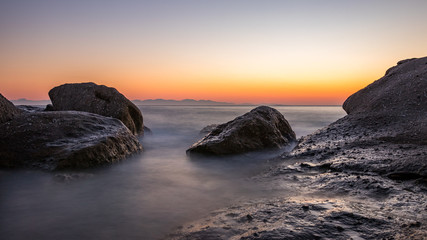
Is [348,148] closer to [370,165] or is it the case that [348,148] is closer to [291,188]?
[370,165]

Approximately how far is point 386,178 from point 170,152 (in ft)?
17.0

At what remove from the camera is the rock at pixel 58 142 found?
4.36m

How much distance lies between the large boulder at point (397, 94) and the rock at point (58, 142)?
611 centimetres

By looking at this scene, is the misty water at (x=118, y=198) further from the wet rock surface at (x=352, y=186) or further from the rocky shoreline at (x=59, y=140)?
the wet rock surface at (x=352, y=186)

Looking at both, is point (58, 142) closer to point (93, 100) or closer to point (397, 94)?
point (93, 100)

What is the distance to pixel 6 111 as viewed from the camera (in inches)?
206

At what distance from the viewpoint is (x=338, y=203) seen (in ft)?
8.31

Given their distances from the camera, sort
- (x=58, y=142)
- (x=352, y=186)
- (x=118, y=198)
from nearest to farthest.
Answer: (x=352, y=186) < (x=118, y=198) < (x=58, y=142)

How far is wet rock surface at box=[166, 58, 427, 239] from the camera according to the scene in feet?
6.59

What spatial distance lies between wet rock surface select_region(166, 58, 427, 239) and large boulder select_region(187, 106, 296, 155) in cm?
96

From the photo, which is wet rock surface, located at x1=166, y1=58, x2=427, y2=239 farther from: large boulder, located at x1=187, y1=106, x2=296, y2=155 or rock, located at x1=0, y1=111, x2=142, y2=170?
rock, located at x1=0, y1=111, x2=142, y2=170

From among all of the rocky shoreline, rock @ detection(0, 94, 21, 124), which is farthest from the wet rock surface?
rock @ detection(0, 94, 21, 124)

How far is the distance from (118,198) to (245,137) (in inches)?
140

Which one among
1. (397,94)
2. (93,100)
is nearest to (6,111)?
(93,100)
